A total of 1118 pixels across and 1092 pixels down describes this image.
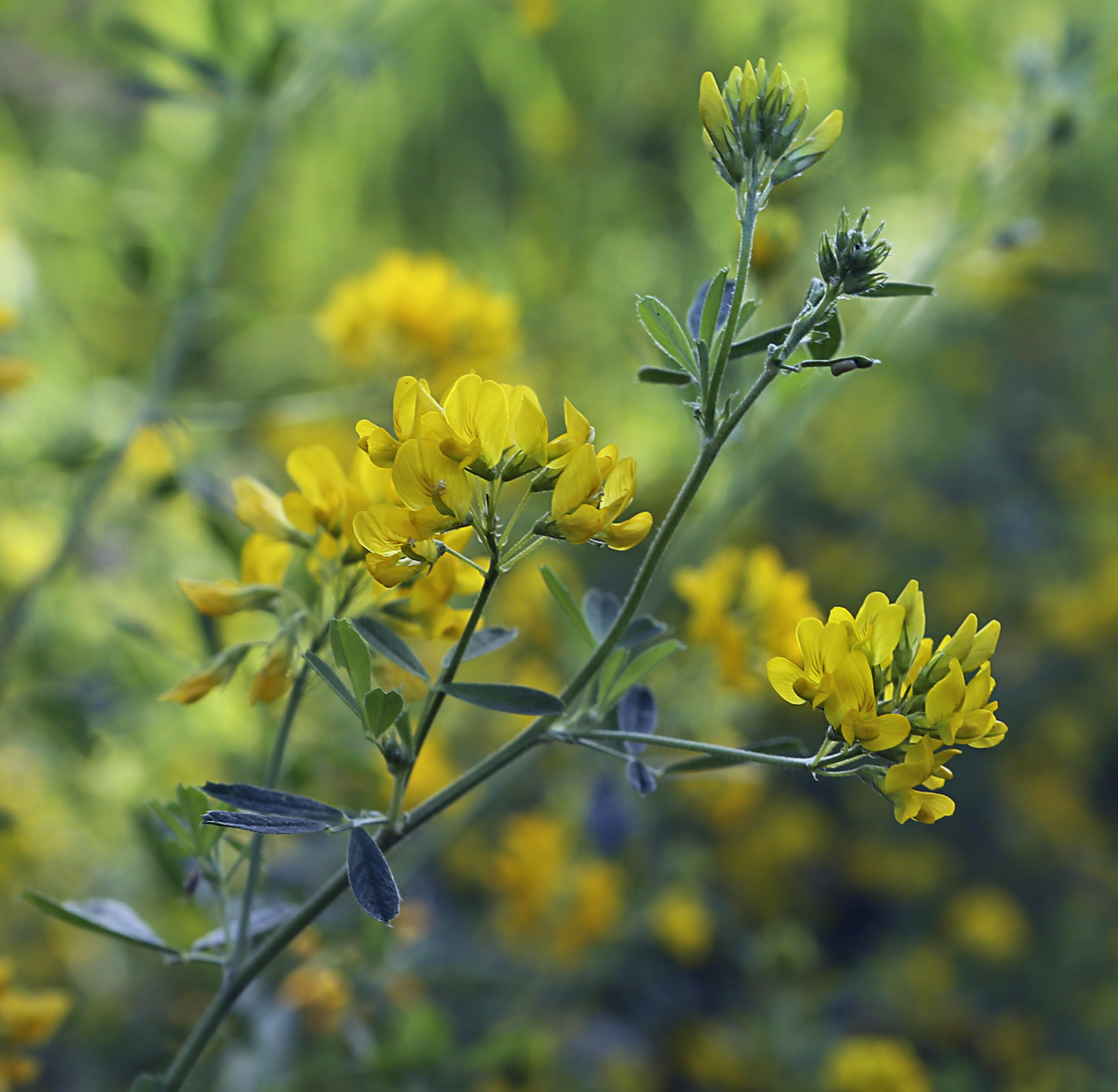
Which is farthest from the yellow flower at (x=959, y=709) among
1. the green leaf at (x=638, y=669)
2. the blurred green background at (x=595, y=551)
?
the blurred green background at (x=595, y=551)

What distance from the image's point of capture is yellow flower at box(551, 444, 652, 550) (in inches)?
24.1

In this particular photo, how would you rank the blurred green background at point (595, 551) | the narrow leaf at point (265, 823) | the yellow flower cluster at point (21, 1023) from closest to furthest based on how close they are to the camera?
the narrow leaf at point (265, 823) → the yellow flower cluster at point (21, 1023) → the blurred green background at point (595, 551)

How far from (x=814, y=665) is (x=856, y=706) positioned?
4 centimetres

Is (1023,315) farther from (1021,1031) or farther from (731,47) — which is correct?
(1021,1031)

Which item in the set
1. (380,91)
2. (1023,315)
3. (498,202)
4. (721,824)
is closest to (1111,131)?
(1023,315)

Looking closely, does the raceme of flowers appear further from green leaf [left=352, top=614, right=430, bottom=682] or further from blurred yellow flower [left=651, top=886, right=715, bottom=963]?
blurred yellow flower [left=651, top=886, right=715, bottom=963]

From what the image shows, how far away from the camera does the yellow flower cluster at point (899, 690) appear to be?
2.03 ft

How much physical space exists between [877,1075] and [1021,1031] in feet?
2.46

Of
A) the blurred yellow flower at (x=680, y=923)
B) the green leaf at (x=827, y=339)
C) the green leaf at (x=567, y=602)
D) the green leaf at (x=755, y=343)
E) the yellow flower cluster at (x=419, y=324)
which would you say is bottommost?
the blurred yellow flower at (x=680, y=923)

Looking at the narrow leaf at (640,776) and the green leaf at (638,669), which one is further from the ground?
the green leaf at (638,669)

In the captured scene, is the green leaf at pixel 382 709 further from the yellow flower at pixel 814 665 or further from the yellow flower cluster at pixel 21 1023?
the yellow flower cluster at pixel 21 1023

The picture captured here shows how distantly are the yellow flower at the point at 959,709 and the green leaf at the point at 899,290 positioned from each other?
234mm

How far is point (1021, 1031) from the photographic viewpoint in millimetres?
2148

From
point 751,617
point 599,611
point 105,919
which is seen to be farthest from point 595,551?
point 105,919
